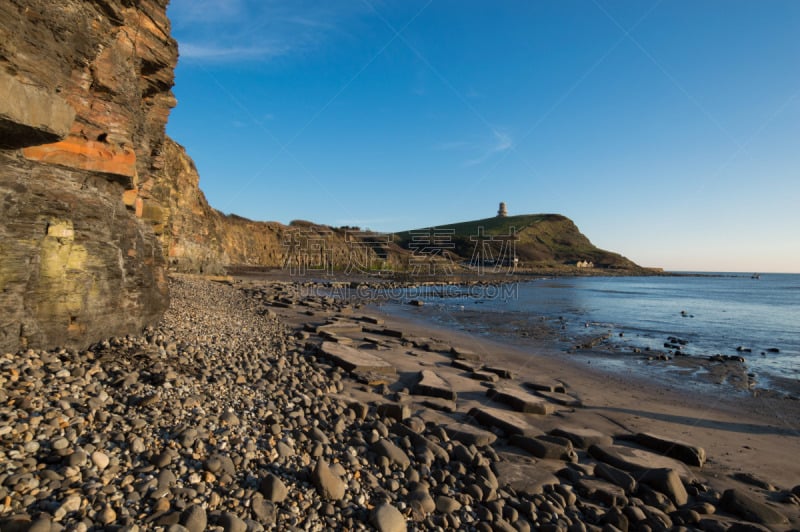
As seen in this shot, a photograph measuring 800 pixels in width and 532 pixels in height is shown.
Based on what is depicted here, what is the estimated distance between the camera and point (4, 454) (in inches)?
132

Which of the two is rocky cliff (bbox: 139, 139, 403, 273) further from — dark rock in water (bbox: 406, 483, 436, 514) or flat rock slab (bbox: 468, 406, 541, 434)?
dark rock in water (bbox: 406, 483, 436, 514)

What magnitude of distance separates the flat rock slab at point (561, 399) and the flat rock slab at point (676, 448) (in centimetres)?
199

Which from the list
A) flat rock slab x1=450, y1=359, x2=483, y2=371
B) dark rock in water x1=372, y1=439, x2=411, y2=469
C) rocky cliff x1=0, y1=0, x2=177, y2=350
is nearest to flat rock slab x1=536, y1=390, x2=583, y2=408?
flat rock slab x1=450, y1=359, x2=483, y2=371

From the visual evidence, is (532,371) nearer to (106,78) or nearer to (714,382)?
(714,382)

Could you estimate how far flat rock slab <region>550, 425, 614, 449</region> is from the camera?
20.4 feet

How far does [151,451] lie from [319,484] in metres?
1.63

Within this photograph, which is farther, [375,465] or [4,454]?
[375,465]

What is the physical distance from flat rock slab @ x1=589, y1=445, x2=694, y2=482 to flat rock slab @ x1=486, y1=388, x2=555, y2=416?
1.59 metres

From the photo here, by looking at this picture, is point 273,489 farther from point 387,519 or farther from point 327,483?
point 387,519

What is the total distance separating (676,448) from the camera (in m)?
6.13

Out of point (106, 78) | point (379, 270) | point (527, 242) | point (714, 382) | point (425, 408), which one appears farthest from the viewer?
point (527, 242)

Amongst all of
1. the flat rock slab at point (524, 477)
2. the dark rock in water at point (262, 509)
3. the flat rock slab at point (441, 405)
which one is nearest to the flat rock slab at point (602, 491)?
the flat rock slab at point (524, 477)

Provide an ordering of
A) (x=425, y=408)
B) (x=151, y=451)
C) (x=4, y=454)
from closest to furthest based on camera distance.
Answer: (x=4, y=454) → (x=151, y=451) → (x=425, y=408)

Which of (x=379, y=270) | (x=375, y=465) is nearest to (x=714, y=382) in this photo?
(x=375, y=465)
